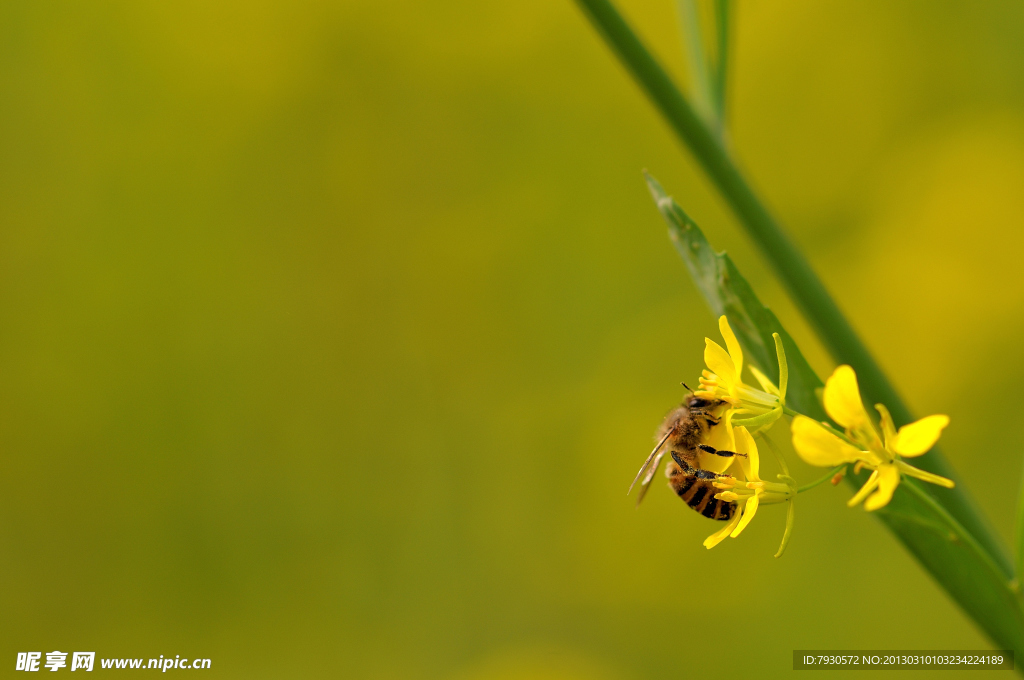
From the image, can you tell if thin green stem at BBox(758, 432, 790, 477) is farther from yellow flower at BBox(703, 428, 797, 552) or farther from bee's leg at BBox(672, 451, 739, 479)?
bee's leg at BBox(672, 451, 739, 479)

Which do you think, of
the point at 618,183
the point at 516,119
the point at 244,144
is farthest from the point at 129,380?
the point at 618,183

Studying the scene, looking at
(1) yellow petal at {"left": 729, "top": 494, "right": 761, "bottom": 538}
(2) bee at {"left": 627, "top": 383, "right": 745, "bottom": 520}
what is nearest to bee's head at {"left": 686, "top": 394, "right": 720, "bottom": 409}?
(2) bee at {"left": 627, "top": 383, "right": 745, "bottom": 520}

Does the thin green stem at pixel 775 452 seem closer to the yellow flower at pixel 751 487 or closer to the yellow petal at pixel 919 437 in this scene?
the yellow flower at pixel 751 487

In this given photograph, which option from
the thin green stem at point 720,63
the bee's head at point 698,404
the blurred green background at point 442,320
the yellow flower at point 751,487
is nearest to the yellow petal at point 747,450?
the yellow flower at point 751,487

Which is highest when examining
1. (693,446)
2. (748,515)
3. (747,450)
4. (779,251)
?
(779,251)

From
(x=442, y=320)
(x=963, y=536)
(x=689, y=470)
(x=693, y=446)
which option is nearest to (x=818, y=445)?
(x=963, y=536)

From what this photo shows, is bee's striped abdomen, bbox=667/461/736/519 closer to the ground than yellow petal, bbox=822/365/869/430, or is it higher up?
higher up

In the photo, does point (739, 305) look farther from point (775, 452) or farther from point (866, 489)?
point (866, 489)
